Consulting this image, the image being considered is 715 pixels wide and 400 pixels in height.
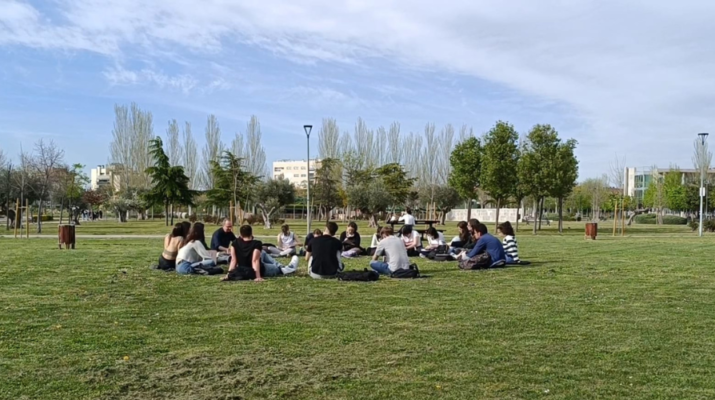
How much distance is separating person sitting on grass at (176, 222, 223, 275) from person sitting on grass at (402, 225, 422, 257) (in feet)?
20.6

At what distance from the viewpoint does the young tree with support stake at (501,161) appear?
127ft

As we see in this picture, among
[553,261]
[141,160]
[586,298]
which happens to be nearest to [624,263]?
[553,261]

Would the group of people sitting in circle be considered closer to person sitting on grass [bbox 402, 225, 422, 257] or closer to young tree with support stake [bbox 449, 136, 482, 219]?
person sitting on grass [bbox 402, 225, 422, 257]

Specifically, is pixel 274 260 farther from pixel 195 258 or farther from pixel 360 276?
pixel 360 276

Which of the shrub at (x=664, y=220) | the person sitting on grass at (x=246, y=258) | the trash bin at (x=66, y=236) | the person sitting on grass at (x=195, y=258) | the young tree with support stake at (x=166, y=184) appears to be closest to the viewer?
the person sitting on grass at (x=246, y=258)

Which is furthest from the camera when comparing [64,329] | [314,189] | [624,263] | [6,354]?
[314,189]

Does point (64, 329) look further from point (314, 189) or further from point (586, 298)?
point (314, 189)

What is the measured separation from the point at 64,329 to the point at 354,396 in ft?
13.0

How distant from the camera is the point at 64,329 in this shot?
707 centimetres

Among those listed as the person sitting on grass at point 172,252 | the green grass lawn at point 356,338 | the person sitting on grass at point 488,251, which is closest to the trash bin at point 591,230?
the person sitting on grass at point 488,251

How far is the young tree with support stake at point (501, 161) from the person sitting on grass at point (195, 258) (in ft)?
92.1

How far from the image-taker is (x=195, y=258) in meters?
12.8

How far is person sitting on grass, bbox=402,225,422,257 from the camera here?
17359 mm

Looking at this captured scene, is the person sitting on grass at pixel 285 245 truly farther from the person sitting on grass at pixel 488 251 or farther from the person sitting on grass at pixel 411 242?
the person sitting on grass at pixel 488 251
